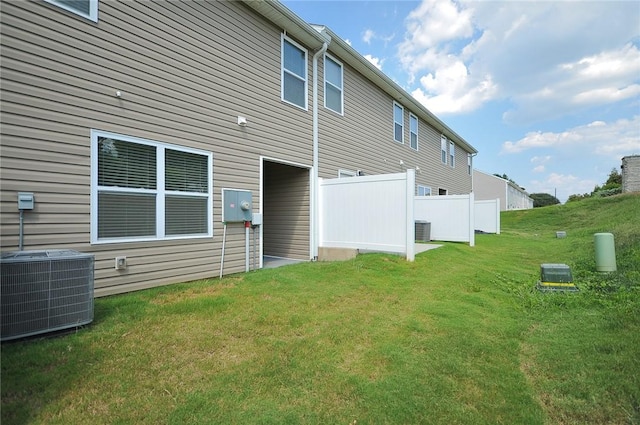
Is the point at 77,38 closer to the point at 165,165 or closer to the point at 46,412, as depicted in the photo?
the point at 165,165

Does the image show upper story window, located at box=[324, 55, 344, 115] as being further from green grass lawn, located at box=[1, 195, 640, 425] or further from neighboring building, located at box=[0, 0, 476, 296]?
green grass lawn, located at box=[1, 195, 640, 425]

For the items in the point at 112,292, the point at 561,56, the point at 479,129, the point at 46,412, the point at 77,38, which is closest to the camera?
the point at 46,412

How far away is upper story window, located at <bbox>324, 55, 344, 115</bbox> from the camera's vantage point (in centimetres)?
814

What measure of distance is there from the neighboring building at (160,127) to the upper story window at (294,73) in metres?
0.04

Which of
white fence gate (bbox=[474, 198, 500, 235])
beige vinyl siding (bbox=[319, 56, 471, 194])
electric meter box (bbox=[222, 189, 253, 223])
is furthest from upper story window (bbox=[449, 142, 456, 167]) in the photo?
electric meter box (bbox=[222, 189, 253, 223])

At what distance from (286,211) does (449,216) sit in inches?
253

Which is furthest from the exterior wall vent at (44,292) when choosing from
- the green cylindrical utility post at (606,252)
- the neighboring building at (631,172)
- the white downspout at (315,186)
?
the neighboring building at (631,172)

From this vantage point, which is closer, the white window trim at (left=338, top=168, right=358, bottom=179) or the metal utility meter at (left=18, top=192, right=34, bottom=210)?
the metal utility meter at (left=18, top=192, right=34, bottom=210)

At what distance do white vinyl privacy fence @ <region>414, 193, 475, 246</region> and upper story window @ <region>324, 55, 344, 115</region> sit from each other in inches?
206

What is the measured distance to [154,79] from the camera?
4.68 metres

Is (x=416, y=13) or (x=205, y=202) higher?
(x=416, y=13)

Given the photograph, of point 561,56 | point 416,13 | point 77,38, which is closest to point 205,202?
point 77,38

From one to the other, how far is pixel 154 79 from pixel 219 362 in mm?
4332

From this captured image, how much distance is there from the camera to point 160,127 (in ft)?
15.6
